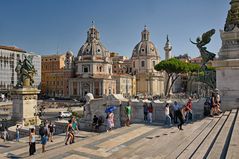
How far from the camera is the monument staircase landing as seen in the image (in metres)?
6.62

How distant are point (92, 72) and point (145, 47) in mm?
21413

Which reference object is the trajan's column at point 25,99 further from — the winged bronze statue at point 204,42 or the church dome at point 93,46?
the church dome at point 93,46

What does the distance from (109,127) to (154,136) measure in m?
2.71

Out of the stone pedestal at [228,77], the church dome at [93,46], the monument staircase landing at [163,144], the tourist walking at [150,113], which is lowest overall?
the monument staircase landing at [163,144]

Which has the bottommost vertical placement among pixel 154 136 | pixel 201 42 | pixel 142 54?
pixel 154 136

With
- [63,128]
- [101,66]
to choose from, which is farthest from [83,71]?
[63,128]

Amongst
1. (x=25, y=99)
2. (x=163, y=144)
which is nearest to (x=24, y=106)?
(x=25, y=99)

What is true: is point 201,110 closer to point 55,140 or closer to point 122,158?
point 122,158

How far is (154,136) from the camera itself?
9.89m

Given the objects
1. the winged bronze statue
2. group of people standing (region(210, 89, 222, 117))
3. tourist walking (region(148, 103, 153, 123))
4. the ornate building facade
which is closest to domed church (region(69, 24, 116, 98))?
the ornate building facade

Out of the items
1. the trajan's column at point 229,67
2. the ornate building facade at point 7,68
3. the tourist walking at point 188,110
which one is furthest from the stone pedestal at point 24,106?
the ornate building facade at point 7,68

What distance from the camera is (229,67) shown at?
12984 millimetres

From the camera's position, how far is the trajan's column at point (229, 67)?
12336 mm

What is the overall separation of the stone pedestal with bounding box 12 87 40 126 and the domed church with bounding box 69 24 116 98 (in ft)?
173
